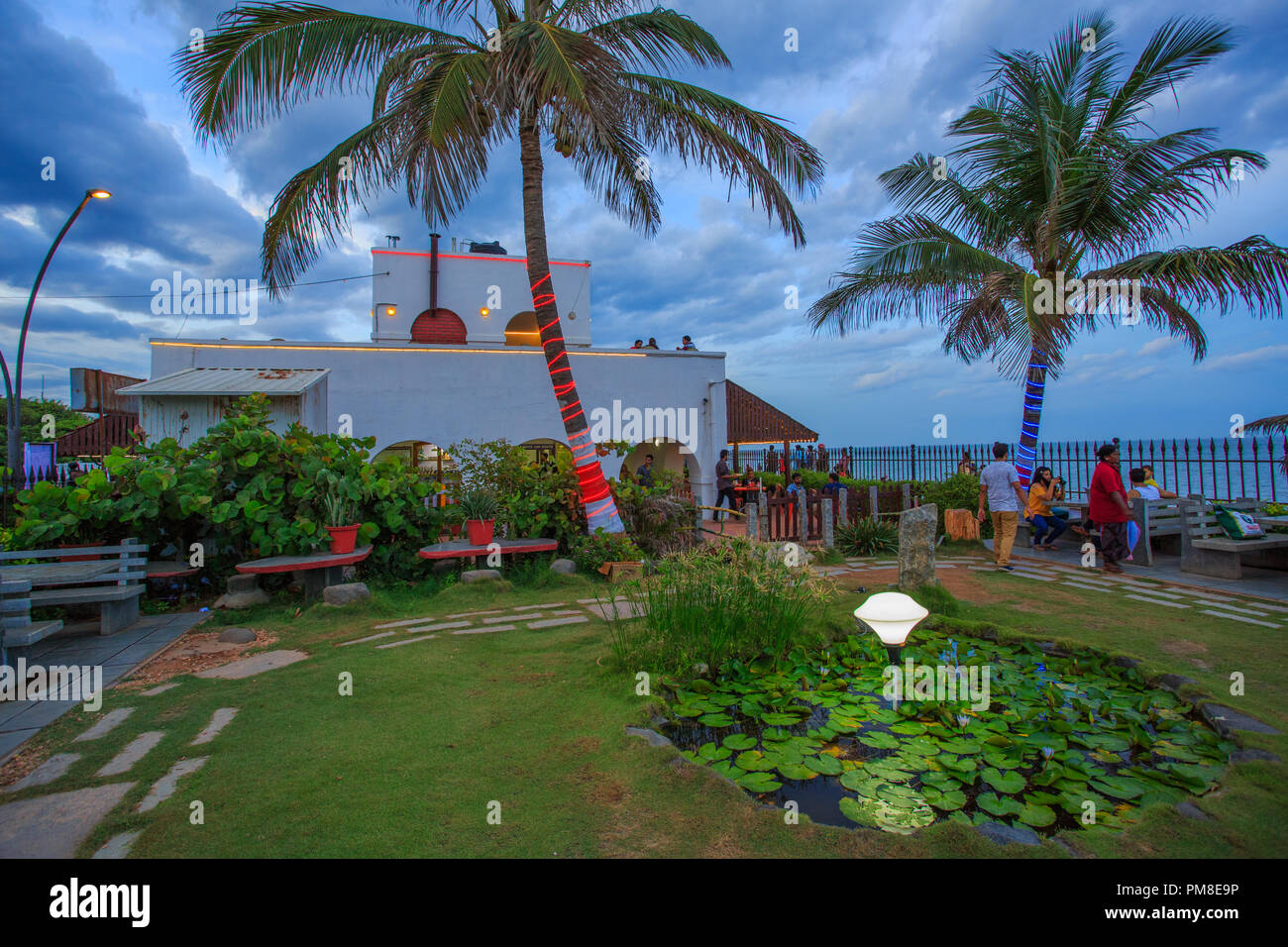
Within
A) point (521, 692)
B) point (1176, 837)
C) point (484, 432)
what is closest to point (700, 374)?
point (484, 432)

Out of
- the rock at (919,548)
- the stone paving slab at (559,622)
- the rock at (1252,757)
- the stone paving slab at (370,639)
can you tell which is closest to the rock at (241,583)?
the stone paving slab at (370,639)

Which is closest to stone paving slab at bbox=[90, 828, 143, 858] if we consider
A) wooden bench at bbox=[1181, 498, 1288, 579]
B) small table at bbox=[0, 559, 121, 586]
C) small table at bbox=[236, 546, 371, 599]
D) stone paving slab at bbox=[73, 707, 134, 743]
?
stone paving slab at bbox=[73, 707, 134, 743]

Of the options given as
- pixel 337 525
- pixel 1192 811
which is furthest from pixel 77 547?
pixel 1192 811

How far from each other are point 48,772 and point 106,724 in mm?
617

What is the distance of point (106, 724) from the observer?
3.54 meters

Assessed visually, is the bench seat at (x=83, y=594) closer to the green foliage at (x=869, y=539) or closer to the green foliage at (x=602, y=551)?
the green foliage at (x=602, y=551)

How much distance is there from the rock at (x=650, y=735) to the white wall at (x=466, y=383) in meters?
12.1

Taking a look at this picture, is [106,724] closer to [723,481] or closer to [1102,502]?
[1102,502]

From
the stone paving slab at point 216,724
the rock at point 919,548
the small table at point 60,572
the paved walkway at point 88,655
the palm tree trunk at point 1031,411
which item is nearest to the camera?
the stone paving slab at point 216,724

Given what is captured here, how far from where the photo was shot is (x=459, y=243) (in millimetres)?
20766

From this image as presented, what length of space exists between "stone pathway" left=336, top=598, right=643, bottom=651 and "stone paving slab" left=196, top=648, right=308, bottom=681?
0.38 meters

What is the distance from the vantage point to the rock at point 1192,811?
7.68 feet

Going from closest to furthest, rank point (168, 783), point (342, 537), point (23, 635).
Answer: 1. point (168, 783)
2. point (23, 635)
3. point (342, 537)
